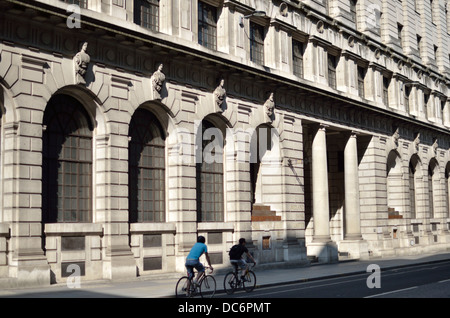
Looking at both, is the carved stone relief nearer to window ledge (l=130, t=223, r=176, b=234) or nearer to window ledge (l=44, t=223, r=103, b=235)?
window ledge (l=44, t=223, r=103, b=235)

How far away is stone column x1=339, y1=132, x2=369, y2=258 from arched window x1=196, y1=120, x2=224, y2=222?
13.3 meters

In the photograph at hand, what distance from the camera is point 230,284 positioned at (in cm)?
2109

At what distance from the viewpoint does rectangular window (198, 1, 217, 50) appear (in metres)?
30.3

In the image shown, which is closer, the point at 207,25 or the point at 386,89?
the point at 207,25

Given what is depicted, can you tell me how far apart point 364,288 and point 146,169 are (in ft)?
34.7

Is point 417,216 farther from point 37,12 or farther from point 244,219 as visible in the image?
point 37,12

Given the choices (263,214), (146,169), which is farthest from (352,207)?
(146,169)

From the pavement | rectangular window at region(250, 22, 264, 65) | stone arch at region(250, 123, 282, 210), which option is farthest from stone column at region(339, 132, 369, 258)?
rectangular window at region(250, 22, 264, 65)

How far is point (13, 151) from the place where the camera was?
21562mm

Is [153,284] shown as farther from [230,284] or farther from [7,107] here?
[7,107]

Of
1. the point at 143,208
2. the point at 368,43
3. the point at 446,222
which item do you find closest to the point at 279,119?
the point at 143,208

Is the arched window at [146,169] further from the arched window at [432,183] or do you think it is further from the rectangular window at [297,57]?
the arched window at [432,183]
